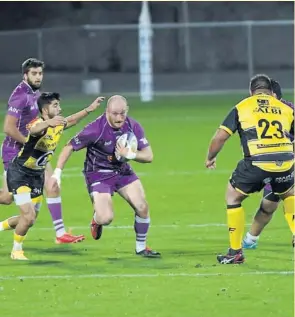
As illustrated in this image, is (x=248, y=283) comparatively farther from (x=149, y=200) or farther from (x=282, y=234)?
(x=149, y=200)

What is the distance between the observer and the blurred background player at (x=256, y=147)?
40.5 ft

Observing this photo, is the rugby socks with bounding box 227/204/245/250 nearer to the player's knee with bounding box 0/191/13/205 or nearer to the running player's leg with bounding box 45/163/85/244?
the running player's leg with bounding box 45/163/85/244

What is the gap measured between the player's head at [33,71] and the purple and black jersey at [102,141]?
1.23 m

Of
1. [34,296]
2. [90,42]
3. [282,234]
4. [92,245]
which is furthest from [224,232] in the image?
[90,42]

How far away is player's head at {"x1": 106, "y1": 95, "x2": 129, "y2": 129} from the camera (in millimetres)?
12875

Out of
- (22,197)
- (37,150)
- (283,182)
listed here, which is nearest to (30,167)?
(37,150)

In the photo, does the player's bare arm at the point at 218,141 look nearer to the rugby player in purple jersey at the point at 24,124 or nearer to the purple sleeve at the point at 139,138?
the purple sleeve at the point at 139,138

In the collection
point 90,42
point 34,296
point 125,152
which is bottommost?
point 90,42

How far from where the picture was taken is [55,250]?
13703 millimetres

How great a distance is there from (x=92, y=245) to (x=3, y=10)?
34.1 metres

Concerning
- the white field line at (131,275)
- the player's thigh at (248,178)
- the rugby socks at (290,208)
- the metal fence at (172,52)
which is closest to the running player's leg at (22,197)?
the white field line at (131,275)

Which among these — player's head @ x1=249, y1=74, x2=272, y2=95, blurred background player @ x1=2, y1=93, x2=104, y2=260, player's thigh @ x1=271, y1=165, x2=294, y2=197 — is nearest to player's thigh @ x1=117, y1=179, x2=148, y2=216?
blurred background player @ x1=2, y1=93, x2=104, y2=260

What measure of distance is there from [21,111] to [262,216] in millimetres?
3134

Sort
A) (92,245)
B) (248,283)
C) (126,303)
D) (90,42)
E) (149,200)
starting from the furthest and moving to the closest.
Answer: (90,42), (149,200), (92,245), (248,283), (126,303)
